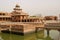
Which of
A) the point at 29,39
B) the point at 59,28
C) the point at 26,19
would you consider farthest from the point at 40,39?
the point at 26,19

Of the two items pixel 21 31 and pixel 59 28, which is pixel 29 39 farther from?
pixel 59 28

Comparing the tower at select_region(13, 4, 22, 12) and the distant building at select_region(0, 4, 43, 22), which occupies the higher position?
the tower at select_region(13, 4, 22, 12)

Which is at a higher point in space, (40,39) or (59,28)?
(59,28)

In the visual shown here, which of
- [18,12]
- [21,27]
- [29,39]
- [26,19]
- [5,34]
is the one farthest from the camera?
[18,12]

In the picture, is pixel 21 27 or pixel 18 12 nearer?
pixel 21 27

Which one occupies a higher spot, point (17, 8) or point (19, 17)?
point (17, 8)

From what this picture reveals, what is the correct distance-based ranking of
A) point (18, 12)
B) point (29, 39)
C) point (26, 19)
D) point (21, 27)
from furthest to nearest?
point (18, 12), point (26, 19), point (21, 27), point (29, 39)

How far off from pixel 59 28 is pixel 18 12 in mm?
14243

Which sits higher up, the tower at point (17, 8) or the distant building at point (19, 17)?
the tower at point (17, 8)

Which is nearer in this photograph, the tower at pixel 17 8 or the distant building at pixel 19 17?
the distant building at pixel 19 17

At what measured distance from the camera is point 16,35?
2441 centimetres

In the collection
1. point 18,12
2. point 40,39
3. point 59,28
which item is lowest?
point 40,39

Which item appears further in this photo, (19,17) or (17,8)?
(17,8)

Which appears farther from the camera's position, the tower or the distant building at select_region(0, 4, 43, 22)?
the tower
